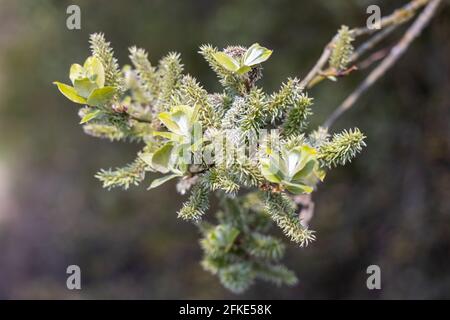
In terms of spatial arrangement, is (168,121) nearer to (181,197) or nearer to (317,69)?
(317,69)

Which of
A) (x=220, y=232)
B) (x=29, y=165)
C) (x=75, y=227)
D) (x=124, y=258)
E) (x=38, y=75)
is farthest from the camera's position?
(x=29, y=165)

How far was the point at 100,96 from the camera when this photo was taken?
0.93m

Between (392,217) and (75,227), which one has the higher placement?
(75,227)

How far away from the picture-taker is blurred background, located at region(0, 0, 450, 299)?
2.90 meters

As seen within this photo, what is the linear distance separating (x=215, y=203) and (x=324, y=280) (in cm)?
84

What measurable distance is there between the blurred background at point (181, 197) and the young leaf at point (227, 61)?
2.03 m

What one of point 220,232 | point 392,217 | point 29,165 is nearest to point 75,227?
point 29,165

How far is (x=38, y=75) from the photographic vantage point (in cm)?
475

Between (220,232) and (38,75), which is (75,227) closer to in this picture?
(38,75)

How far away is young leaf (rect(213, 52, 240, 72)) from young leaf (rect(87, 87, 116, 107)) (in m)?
0.21

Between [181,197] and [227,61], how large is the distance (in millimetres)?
2933

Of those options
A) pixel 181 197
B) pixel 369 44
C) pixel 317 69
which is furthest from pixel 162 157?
pixel 181 197

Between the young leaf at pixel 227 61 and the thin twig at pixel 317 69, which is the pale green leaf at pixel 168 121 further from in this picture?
the thin twig at pixel 317 69

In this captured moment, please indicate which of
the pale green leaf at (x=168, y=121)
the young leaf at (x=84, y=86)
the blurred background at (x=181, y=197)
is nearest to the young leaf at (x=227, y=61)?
the pale green leaf at (x=168, y=121)
